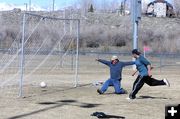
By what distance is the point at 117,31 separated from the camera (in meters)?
99.7

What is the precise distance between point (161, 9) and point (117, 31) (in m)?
35.2

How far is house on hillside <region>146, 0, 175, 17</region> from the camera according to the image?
129125 millimetres

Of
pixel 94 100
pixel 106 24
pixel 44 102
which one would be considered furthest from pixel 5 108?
pixel 106 24

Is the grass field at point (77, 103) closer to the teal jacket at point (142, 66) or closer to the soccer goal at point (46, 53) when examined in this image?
the teal jacket at point (142, 66)

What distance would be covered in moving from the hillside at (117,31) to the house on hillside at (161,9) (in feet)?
54.6

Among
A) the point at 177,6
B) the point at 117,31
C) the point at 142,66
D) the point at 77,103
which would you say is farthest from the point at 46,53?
the point at 177,6

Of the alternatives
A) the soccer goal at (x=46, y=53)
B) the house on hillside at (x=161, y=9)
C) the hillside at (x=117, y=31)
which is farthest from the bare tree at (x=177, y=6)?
the soccer goal at (x=46, y=53)

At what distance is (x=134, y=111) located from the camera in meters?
13.4

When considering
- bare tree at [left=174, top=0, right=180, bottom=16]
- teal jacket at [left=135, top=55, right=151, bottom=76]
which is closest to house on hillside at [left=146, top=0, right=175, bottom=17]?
bare tree at [left=174, top=0, right=180, bottom=16]

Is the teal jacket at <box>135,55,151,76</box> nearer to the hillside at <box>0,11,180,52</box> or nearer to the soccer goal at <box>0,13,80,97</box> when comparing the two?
the soccer goal at <box>0,13,80,97</box>

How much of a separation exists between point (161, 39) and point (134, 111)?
81.6m

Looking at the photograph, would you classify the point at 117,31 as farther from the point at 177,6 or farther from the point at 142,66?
the point at 142,66

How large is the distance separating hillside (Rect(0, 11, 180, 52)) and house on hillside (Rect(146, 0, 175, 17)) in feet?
54.6

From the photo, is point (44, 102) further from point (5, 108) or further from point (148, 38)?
point (148, 38)
